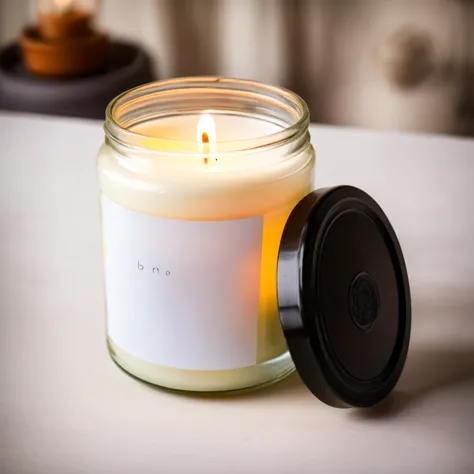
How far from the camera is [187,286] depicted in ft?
1.45

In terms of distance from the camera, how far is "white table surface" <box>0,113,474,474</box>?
0.43 m

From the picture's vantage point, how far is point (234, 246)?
437mm

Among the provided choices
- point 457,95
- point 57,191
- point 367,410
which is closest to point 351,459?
point 367,410

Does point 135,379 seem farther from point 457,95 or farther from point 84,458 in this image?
point 457,95

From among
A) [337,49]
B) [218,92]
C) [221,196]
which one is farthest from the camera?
[337,49]

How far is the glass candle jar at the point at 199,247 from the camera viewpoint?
17.0 inches

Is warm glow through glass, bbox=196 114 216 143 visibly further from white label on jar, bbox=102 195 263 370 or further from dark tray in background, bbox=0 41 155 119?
dark tray in background, bbox=0 41 155 119

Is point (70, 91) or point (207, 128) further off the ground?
point (207, 128)

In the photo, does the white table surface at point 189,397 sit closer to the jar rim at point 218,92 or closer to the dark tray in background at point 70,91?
the jar rim at point 218,92

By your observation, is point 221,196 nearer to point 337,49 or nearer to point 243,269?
point 243,269

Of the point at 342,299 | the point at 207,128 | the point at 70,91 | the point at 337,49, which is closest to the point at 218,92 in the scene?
the point at 207,128

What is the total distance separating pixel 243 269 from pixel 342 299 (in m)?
0.06

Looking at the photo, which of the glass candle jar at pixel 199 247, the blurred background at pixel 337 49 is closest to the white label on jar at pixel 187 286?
the glass candle jar at pixel 199 247

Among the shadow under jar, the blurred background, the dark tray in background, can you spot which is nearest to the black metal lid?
the shadow under jar
